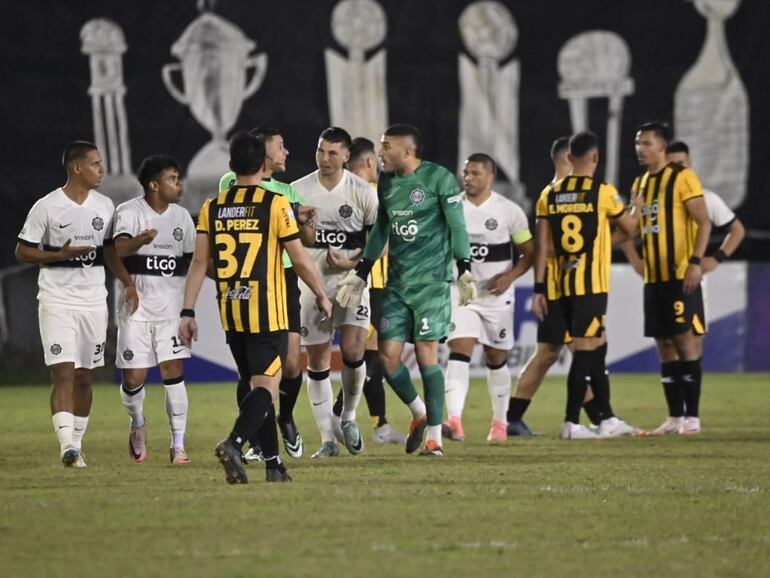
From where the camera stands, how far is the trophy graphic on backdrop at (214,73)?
16531 mm

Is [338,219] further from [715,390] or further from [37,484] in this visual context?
[715,390]

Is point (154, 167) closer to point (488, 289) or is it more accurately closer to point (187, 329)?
point (187, 329)

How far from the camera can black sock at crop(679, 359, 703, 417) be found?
1140cm

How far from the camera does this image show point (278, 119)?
16.5 metres

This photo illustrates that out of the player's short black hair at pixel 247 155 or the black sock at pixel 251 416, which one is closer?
the black sock at pixel 251 416

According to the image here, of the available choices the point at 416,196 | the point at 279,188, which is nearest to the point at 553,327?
the point at 416,196

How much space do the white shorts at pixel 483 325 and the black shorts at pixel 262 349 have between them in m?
3.53

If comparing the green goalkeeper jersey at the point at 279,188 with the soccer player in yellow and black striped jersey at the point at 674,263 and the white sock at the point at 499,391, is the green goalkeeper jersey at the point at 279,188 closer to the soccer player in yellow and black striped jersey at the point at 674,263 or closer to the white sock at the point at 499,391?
the white sock at the point at 499,391

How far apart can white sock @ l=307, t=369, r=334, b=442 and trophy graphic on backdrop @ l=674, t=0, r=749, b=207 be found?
25.8ft

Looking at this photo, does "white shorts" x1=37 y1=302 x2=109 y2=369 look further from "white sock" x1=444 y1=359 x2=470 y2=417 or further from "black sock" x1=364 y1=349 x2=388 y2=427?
"white sock" x1=444 y1=359 x2=470 y2=417

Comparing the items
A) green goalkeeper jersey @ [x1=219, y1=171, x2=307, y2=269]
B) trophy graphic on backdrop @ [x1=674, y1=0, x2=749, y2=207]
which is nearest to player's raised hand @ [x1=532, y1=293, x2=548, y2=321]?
green goalkeeper jersey @ [x1=219, y1=171, x2=307, y2=269]

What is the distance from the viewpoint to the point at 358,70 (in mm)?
16594

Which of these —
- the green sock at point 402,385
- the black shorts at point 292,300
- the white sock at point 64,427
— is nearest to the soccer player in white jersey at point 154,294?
the white sock at point 64,427

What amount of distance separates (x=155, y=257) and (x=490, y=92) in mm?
7785
